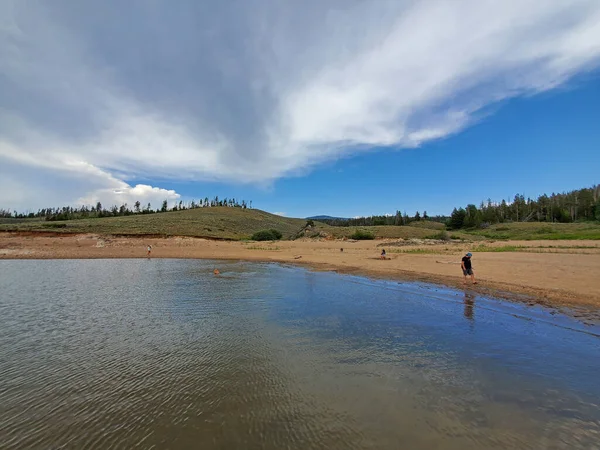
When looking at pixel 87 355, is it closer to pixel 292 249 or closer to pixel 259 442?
pixel 259 442

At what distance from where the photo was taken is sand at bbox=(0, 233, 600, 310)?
589 inches

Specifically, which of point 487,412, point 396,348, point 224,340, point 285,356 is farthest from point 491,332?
point 224,340

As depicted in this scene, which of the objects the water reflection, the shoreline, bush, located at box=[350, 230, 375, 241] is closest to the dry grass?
the shoreline

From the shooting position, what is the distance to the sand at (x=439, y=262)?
589 inches

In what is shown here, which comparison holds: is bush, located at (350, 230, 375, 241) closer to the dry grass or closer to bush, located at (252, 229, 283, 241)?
bush, located at (252, 229, 283, 241)

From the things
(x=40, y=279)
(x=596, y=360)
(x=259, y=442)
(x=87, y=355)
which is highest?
(x=40, y=279)

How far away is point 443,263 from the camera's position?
2486cm

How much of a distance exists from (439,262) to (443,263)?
0.47m

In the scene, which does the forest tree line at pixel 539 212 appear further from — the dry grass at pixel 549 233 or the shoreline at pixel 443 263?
the shoreline at pixel 443 263

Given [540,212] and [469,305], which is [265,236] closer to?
[469,305]

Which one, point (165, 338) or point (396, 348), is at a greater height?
point (165, 338)

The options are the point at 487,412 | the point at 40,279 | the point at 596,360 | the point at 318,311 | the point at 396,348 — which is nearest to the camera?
the point at 487,412

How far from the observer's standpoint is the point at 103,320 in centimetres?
1046

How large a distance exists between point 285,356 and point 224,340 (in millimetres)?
2121
